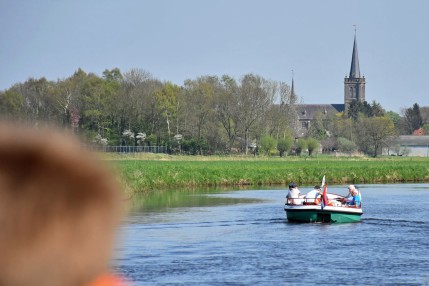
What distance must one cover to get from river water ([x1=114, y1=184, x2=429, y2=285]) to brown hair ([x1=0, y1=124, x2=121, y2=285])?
31.0 feet

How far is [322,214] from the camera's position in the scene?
109ft

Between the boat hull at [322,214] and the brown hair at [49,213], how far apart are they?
3185 centimetres

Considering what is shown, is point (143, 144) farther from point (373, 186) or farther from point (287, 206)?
point (287, 206)

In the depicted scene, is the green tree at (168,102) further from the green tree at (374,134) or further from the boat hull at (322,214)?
the boat hull at (322,214)

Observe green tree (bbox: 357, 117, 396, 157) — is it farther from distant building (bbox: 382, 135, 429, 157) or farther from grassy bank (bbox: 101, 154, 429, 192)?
grassy bank (bbox: 101, 154, 429, 192)

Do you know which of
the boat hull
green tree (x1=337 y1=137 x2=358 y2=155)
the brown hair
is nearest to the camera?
the brown hair

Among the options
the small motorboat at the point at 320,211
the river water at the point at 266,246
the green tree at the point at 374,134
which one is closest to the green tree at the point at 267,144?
the green tree at the point at 374,134

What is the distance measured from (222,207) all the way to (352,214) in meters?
8.21

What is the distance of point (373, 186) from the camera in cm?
5862

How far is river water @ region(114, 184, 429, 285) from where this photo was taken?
18969 millimetres

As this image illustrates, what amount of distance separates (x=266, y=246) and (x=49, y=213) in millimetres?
24334

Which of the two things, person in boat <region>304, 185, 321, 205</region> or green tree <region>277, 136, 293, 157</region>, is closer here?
person in boat <region>304, 185, 321, 205</region>

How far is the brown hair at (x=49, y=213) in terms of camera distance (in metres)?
0.93

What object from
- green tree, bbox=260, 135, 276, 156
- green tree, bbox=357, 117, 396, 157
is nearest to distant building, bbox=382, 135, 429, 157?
green tree, bbox=357, 117, 396, 157
